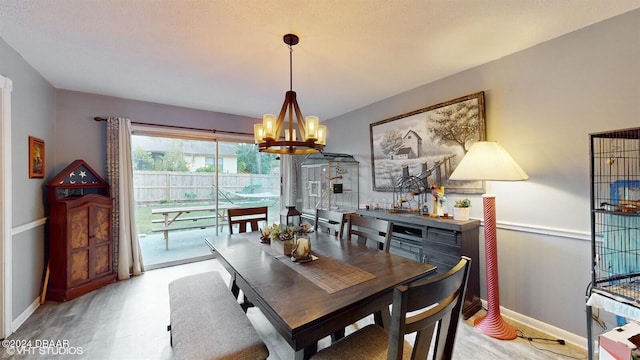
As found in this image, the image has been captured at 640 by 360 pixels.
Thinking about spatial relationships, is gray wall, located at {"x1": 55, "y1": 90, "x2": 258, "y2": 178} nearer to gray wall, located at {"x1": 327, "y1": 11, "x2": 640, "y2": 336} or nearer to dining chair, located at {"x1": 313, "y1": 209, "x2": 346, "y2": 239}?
dining chair, located at {"x1": 313, "y1": 209, "x2": 346, "y2": 239}

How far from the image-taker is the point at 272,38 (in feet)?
6.77

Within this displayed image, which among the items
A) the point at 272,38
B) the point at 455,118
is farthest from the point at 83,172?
the point at 455,118

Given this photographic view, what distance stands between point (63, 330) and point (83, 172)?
6.24 feet

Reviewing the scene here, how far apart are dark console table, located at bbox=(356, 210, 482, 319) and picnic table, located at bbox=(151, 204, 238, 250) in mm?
3128

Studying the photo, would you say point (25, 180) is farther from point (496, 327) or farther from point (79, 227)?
point (496, 327)

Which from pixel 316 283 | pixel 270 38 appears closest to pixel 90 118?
pixel 270 38

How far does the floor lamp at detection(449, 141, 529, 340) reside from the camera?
2.06m

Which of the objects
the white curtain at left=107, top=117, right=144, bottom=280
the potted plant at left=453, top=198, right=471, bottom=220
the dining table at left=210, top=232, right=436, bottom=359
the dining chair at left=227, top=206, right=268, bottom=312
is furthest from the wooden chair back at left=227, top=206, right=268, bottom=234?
the potted plant at left=453, top=198, right=471, bottom=220

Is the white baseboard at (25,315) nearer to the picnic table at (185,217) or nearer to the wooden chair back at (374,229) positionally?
the picnic table at (185,217)

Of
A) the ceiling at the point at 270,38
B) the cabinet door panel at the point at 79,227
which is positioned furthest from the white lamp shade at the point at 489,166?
the cabinet door panel at the point at 79,227

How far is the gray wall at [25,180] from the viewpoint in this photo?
2299 mm

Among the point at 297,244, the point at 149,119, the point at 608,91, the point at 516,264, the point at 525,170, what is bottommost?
the point at 516,264

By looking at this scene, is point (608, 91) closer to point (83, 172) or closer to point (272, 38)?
point (272, 38)

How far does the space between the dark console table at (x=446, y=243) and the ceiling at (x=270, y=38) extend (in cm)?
165
